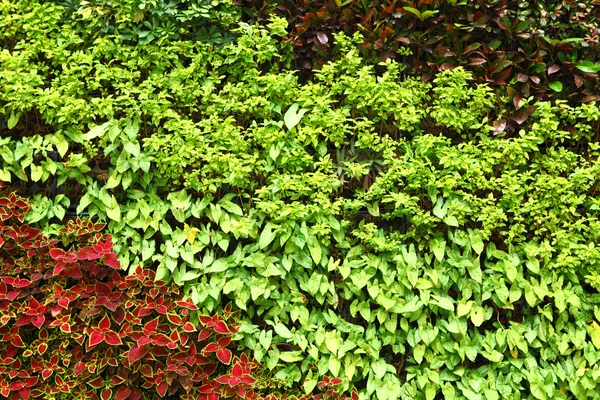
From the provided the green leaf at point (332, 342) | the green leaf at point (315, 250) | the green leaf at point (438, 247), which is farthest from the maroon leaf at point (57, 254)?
the green leaf at point (438, 247)

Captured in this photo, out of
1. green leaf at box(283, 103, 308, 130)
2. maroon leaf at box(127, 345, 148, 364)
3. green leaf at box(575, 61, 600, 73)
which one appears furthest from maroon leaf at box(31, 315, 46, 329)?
green leaf at box(575, 61, 600, 73)

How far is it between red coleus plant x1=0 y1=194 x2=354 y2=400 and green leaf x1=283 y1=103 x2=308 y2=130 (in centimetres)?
102

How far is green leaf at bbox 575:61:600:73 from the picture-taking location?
3018 mm

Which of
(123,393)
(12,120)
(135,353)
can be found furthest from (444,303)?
(12,120)

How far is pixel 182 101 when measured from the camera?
3.13 meters

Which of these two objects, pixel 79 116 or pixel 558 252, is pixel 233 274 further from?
pixel 558 252

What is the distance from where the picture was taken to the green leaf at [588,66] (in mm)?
3018

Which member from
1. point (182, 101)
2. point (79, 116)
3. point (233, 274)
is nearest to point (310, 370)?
point (233, 274)

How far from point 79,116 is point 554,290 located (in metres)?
2.60

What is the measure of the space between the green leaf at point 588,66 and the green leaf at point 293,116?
1.45 meters

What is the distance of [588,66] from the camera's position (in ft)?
9.93

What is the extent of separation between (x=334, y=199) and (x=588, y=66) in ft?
4.90

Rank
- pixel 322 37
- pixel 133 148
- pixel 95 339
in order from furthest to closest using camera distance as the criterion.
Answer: pixel 322 37
pixel 133 148
pixel 95 339

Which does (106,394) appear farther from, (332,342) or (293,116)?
(293,116)
